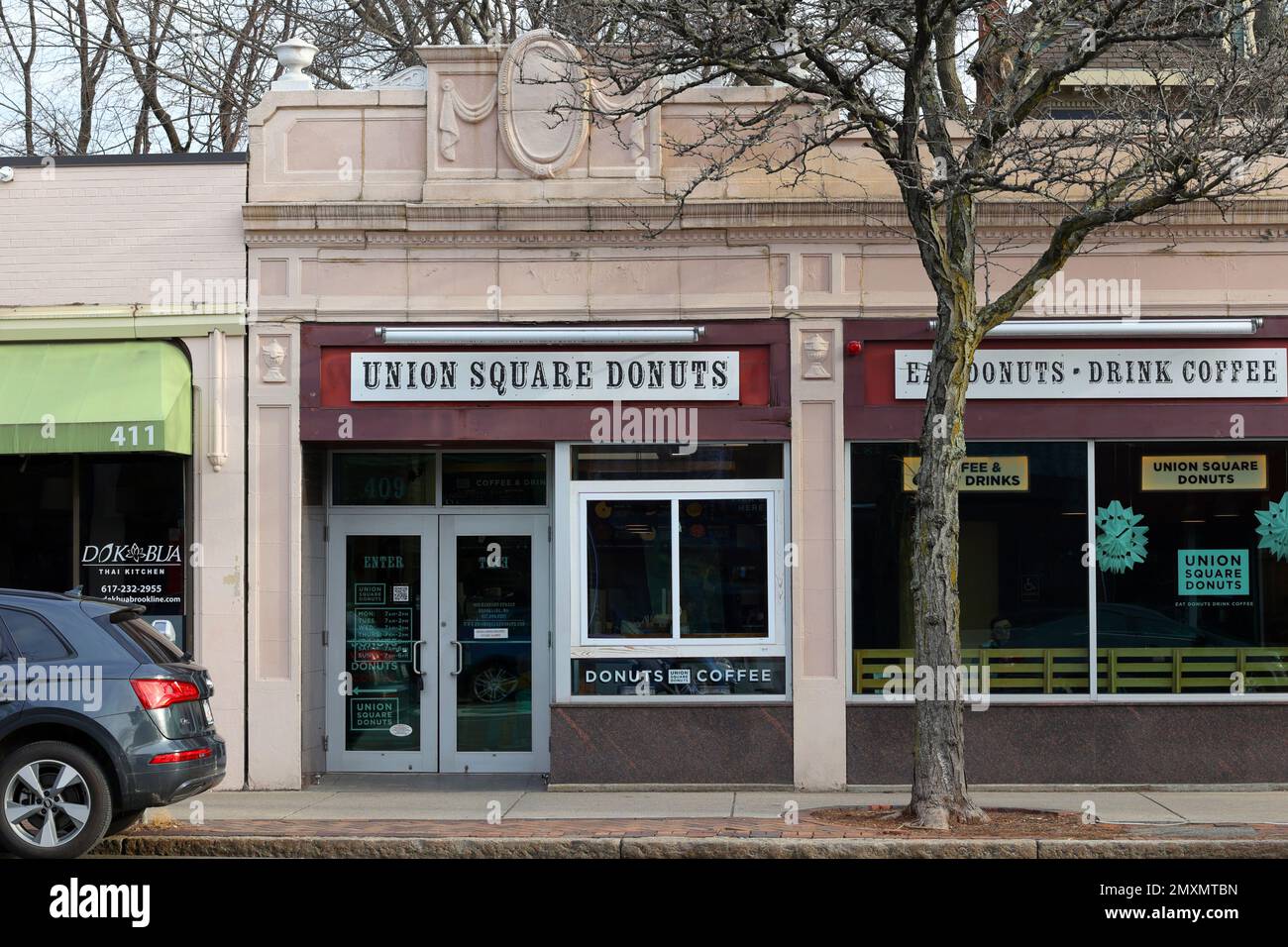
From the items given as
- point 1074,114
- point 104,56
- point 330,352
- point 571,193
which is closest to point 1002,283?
point 1074,114

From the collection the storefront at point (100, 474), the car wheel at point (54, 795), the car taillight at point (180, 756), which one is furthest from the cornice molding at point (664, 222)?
the car wheel at point (54, 795)

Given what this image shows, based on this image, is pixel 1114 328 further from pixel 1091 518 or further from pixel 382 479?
pixel 382 479

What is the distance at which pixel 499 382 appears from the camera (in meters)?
12.2

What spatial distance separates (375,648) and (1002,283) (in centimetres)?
646

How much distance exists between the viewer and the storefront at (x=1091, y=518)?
11.9 m

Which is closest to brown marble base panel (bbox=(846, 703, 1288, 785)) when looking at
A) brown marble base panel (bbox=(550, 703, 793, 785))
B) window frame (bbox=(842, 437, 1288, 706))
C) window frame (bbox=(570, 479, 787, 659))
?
window frame (bbox=(842, 437, 1288, 706))

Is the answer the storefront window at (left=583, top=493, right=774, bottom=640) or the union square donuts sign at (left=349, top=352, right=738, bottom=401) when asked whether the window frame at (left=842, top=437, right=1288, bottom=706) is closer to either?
the storefront window at (left=583, top=493, right=774, bottom=640)

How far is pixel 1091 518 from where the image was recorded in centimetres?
1203

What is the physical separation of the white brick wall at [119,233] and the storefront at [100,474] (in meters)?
0.56

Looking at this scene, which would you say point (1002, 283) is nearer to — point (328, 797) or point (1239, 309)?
point (1239, 309)

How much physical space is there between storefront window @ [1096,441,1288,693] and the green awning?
7.86 metres

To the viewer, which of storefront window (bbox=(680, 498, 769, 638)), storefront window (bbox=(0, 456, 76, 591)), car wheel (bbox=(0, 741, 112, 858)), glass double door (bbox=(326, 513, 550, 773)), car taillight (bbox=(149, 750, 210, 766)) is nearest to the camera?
car wheel (bbox=(0, 741, 112, 858))

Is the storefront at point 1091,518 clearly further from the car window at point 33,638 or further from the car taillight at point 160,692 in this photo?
the car window at point 33,638

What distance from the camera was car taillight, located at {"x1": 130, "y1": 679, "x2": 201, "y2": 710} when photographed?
8797mm
